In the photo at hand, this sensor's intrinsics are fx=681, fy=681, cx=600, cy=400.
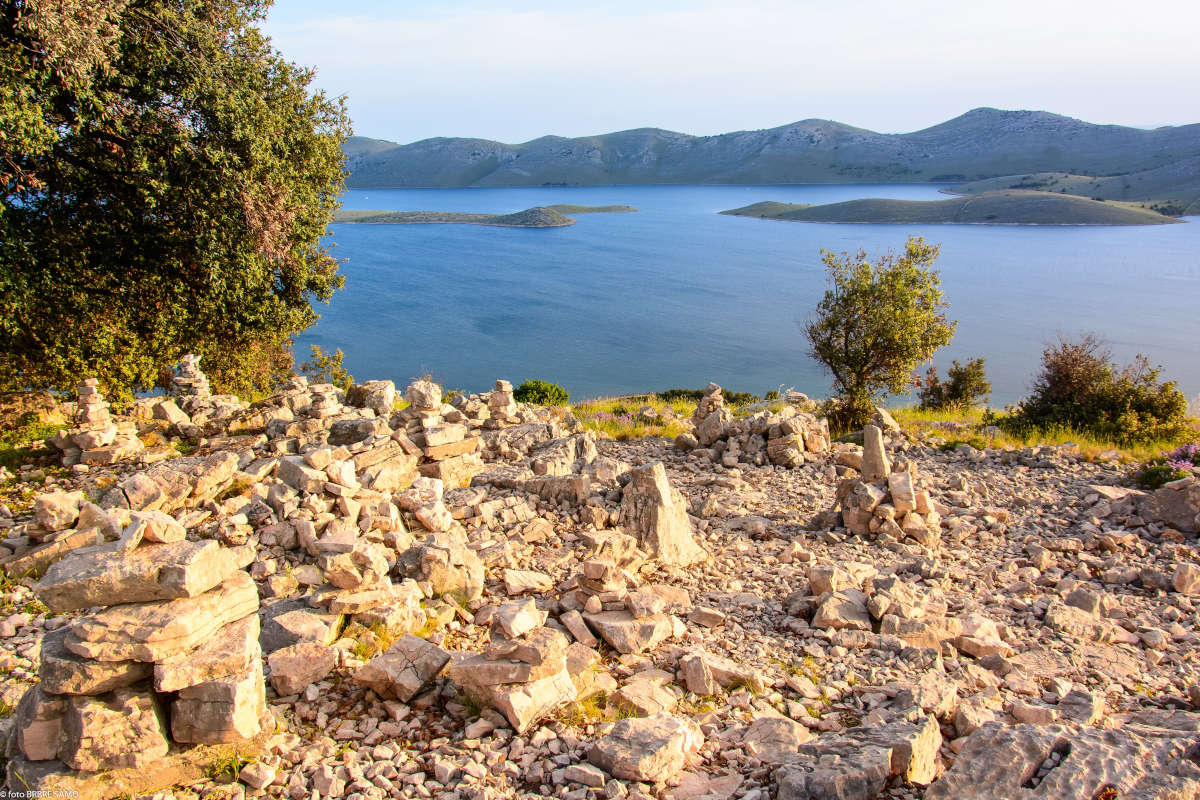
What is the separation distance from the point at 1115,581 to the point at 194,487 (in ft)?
42.2

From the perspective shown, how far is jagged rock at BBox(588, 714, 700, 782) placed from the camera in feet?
16.7

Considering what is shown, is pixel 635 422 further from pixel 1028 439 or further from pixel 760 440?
pixel 1028 439

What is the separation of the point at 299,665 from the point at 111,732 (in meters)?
1.50

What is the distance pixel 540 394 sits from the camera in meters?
29.9

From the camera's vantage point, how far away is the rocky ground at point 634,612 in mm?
5102

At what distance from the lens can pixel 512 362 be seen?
66.3 metres

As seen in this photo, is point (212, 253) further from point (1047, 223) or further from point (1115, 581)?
point (1047, 223)

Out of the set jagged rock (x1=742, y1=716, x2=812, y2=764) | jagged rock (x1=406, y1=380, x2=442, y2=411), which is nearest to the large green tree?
jagged rock (x1=406, y1=380, x2=442, y2=411)

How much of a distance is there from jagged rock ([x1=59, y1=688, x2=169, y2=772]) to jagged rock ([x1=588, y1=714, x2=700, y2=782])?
3257 millimetres

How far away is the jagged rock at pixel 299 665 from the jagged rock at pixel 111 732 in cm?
109

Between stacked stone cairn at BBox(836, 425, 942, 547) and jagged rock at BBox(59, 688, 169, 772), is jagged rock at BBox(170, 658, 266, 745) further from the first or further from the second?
stacked stone cairn at BBox(836, 425, 942, 547)

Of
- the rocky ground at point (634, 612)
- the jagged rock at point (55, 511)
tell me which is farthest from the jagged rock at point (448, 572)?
the jagged rock at point (55, 511)

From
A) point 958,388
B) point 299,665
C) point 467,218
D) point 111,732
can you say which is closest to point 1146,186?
point 467,218

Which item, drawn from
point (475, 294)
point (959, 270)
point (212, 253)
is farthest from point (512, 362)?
point (959, 270)
